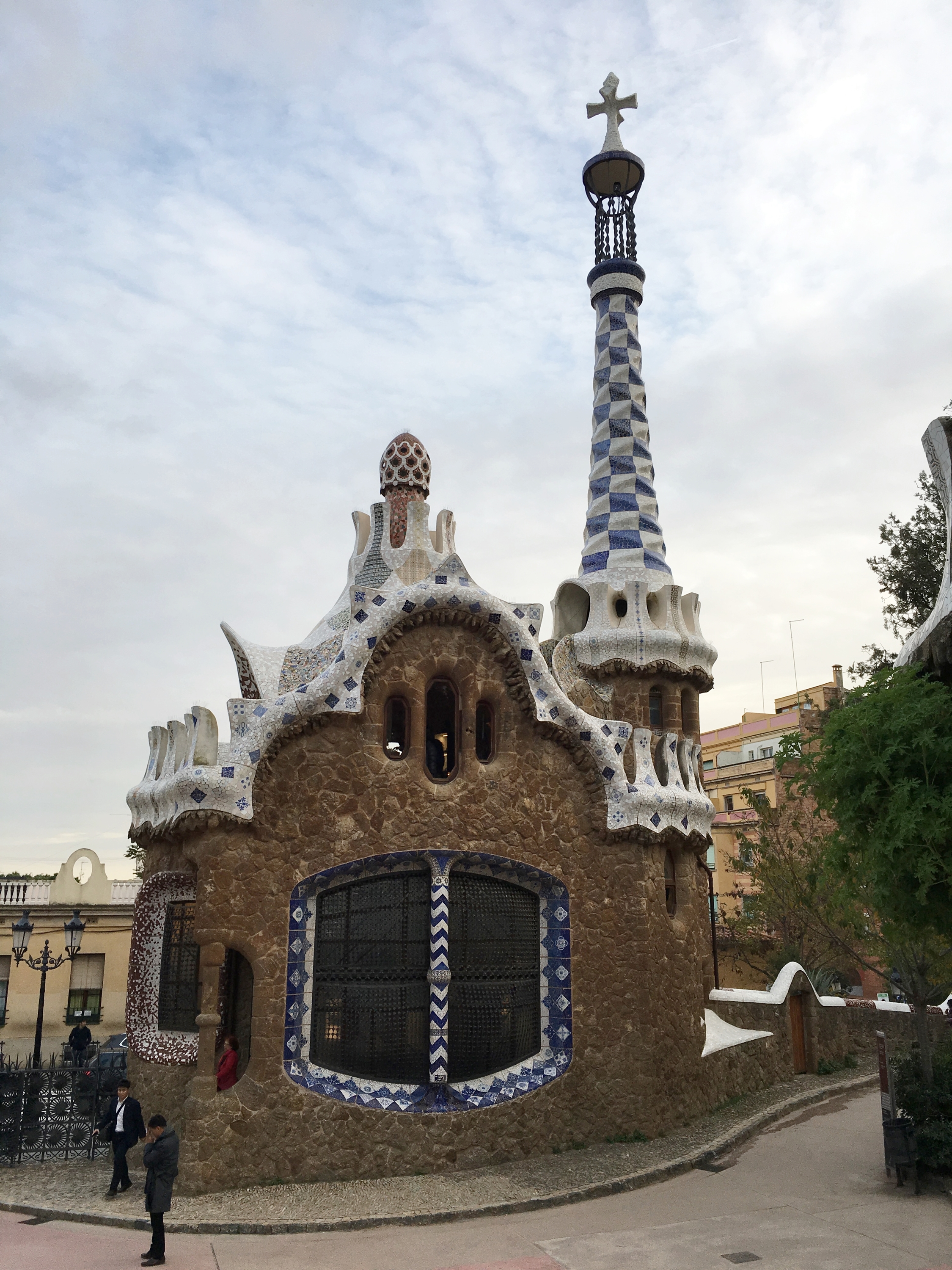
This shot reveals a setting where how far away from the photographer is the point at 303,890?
32.7ft

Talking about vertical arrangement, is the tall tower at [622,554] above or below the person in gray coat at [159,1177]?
above

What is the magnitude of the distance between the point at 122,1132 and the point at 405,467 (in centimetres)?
823

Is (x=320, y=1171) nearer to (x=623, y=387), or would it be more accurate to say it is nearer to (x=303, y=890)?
(x=303, y=890)

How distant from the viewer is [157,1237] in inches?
289

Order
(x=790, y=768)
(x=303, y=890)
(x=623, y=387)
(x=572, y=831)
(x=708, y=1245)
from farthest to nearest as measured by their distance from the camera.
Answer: (x=790, y=768)
(x=623, y=387)
(x=572, y=831)
(x=303, y=890)
(x=708, y=1245)

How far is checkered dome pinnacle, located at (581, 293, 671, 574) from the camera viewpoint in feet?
47.2

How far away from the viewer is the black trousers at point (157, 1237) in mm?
7312

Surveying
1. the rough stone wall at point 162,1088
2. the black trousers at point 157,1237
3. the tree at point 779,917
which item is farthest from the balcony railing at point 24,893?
the black trousers at point 157,1237

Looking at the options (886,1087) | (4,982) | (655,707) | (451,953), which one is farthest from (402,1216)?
(4,982)

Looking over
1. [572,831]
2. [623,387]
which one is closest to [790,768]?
[623,387]

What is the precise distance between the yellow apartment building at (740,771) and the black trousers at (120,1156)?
624 inches

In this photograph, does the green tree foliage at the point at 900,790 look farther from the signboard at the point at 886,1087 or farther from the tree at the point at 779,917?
the tree at the point at 779,917

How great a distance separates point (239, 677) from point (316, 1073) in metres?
4.46

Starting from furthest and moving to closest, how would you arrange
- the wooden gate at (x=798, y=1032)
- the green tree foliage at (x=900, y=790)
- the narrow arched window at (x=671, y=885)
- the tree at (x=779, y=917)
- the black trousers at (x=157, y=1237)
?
the tree at (x=779, y=917), the wooden gate at (x=798, y=1032), the narrow arched window at (x=671, y=885), the black trousers at (x=157, y=1237), the green tree foliage at (x=900, y=790)
